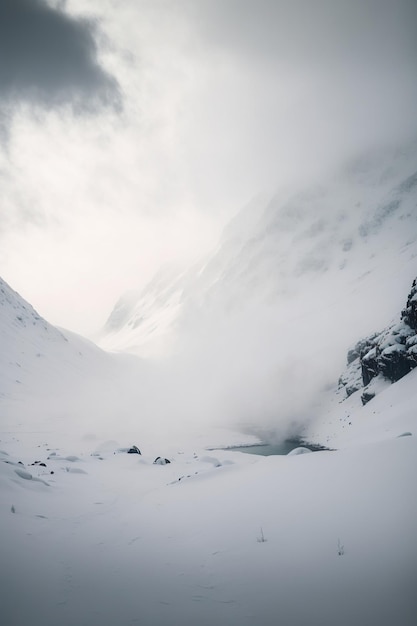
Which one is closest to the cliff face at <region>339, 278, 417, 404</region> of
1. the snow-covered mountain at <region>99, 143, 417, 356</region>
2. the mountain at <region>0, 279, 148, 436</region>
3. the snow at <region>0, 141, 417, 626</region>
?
the snow at <region>0, 141, 417, 626</region>

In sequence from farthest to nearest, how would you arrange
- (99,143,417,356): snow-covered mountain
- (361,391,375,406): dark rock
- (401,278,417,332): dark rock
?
(99,143,417,356): snow-covered mountain → (361,391,375,406): dark rock → (401,278,417,332): dark rock

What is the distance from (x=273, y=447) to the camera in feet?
123

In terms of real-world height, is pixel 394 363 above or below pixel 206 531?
above

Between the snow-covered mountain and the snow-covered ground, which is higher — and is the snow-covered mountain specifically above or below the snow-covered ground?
above

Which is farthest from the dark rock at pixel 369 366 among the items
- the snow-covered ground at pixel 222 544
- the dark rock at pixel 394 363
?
the snow-covered ground at pixel 222 544

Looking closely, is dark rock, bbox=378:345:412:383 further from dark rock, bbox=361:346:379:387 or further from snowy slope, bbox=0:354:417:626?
snowy slope, bbox=0:354:417:626

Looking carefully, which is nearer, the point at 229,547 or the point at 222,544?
the point at 229,547

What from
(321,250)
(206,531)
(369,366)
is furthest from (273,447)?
(321,250)

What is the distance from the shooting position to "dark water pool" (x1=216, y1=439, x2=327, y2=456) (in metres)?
34.6

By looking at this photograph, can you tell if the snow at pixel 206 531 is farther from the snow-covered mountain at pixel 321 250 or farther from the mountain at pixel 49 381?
the snow-covered mountain at pixel 321 250

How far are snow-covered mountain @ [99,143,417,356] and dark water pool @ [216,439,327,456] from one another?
133 feet

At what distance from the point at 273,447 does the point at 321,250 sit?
126m

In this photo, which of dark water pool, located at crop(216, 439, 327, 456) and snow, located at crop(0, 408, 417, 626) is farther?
dark water pool, located at crop(216, 439, 327, 456)

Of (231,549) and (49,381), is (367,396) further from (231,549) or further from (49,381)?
(49,381)
